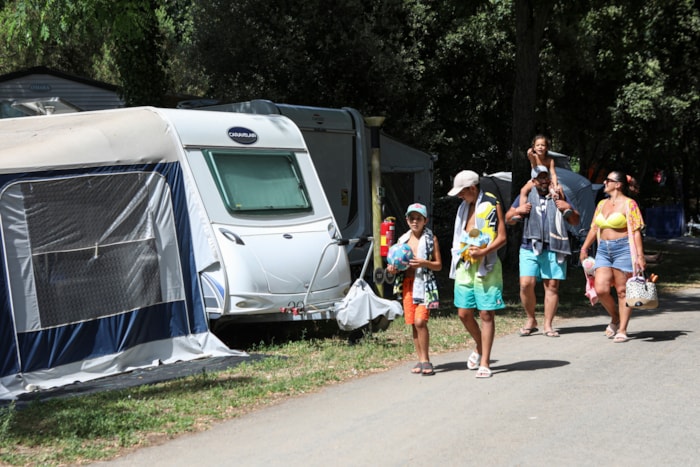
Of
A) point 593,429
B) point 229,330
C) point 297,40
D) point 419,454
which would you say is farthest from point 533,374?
point 297,40

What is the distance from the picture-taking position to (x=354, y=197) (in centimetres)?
1441

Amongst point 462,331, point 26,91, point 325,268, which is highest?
point 26,91

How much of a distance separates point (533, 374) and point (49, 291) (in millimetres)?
4439

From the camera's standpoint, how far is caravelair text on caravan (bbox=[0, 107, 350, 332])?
910cm

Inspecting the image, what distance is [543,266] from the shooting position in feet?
33.3

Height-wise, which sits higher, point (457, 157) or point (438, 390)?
point (457, 157)

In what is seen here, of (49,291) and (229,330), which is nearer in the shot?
(49,291)

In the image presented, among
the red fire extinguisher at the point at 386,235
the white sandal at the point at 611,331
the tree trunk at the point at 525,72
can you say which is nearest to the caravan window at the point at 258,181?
the red fire extinguisher at the point at 386,235

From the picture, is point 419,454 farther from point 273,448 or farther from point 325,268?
point 325,268

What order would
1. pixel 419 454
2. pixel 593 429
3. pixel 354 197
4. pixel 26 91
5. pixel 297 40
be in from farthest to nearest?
pixel 26 91 → pixel 297 40 → pixel 354 197 → pixel 593 429 → pixel 419 454

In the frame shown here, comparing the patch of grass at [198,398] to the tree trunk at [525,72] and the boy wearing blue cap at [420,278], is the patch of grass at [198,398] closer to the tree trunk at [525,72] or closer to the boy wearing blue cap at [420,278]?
the boy wearing blue cap at [420,278]

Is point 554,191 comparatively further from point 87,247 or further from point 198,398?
point 87,247

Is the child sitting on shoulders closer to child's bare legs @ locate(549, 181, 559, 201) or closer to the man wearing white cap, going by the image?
child's bare legs @ locate(549, 181, 559, 201)

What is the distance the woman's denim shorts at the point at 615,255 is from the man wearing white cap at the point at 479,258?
2349mm
